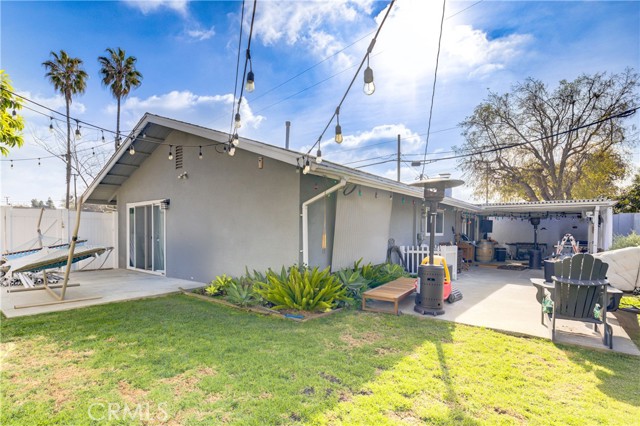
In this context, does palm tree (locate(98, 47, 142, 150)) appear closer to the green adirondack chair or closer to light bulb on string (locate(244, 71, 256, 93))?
light bulb on string (locate(244, 71, 256, 93))

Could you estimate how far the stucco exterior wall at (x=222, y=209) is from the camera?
6.53m

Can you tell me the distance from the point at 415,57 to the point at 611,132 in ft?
61.3

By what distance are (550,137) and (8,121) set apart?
819 inches

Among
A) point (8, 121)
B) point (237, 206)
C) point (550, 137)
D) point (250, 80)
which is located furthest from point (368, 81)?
point (550, 137)

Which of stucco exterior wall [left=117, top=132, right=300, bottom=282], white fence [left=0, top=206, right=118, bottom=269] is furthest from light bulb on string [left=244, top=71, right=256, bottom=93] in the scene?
white fence [left=0, top=206, right=118, bottom=269]

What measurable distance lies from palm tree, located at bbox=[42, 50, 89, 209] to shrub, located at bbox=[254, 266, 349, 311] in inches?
596

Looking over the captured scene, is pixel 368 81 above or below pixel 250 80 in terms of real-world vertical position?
below

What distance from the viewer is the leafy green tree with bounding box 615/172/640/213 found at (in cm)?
1725

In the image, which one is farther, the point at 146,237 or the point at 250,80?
the point at 146,237

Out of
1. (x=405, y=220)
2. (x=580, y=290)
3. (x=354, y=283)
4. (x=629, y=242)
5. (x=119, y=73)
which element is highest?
(x=119, y=73)

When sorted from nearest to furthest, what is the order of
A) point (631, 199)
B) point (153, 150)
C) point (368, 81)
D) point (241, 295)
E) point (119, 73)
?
point (368, 81), point (241, 295), point (153, 150), point (119, 73), point (631, 199)

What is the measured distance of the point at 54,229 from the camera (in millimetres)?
9867

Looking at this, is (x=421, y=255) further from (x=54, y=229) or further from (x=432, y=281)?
(x=54, y=229)

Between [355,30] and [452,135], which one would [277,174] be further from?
[452,135]
